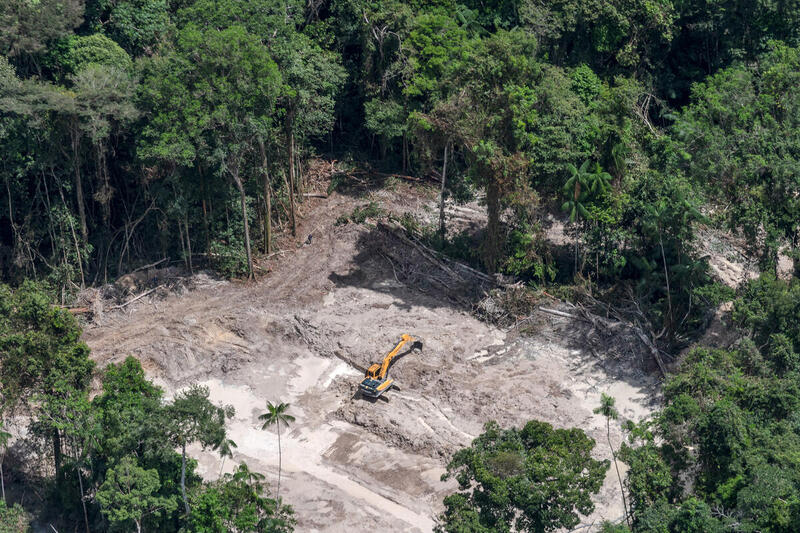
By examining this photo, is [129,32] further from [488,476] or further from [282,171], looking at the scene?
[488,476]

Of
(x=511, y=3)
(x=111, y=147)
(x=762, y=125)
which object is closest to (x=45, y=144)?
(x=111, y=147)

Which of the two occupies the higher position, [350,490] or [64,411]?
[64,411]

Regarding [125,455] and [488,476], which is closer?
[488,476]

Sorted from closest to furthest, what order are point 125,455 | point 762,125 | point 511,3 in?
point 125,455 < point 762,125 < point 511,3

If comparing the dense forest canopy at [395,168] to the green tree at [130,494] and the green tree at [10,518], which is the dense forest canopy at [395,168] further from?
the green tree at [10,518]

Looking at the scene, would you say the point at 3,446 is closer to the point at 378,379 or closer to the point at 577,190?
the point at 378,379

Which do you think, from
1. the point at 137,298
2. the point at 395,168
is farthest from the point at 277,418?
the point at 395,168

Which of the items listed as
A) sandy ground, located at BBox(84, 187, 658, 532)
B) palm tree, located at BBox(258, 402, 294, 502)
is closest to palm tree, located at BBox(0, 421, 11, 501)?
sandy ground, located at BBox(84, 187, 658, 532)
